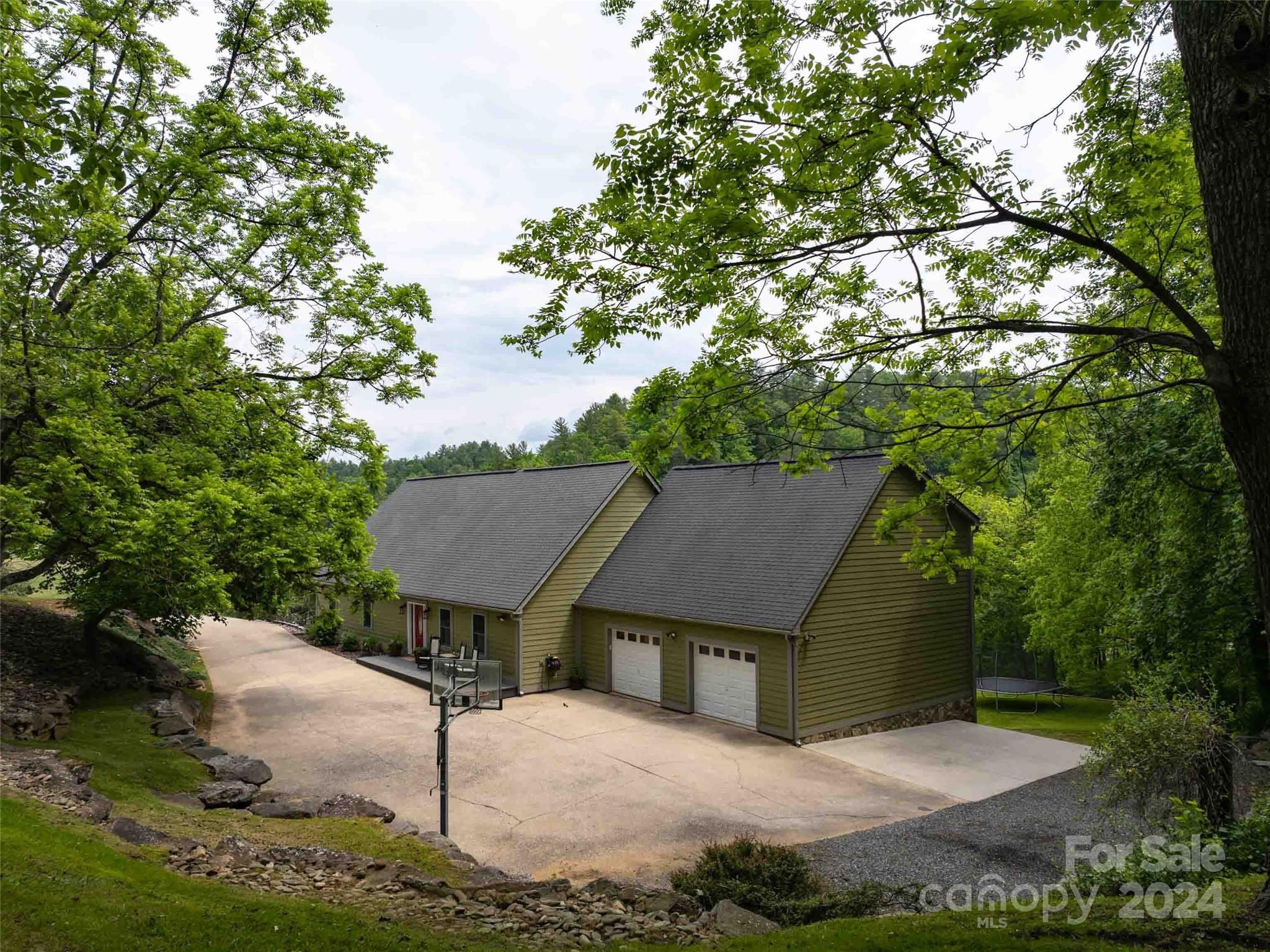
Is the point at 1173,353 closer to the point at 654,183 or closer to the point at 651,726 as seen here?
the point at 654,183

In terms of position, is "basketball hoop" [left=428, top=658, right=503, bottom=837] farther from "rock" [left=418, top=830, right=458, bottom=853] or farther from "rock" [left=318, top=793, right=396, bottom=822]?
"rock" [left=318, top=793, right=396, bottom=822]

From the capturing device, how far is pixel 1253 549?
15.7ft

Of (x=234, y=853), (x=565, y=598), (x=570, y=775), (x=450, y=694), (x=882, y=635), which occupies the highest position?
(x=565, y=598)

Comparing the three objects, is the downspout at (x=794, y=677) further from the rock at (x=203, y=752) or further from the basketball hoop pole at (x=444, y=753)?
the rock at (x=203, y=752)

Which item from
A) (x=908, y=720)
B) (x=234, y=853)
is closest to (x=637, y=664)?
(x=908, y=720)

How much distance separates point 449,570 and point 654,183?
62.1ft

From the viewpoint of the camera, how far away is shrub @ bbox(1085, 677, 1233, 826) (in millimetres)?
7961

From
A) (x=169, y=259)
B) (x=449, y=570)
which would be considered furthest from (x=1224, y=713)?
(x=449, y=570)

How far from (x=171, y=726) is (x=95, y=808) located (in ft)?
16.7

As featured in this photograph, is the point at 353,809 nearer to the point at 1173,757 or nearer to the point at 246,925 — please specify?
the point at 246,925

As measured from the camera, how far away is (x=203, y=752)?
11312 mm

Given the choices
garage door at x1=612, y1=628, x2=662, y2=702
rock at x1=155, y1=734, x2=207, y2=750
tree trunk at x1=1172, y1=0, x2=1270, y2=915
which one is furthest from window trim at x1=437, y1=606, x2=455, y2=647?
tree trunk at x1=1172, y1=0, x2=1270, y2=915

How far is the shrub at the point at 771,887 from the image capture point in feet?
21.7

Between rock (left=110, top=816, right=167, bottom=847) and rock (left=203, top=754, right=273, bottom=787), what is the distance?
3.23 m
